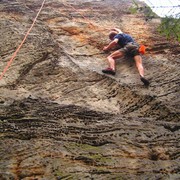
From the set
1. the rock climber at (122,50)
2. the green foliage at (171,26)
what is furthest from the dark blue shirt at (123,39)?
the green foliage at (171,26)

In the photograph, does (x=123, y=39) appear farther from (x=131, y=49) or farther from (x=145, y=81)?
(x=145, y=81)

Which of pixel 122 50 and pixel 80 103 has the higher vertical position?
pixel 122 50

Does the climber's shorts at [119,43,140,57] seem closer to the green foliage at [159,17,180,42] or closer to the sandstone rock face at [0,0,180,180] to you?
the sandstone rock face at [0,0,180,180]

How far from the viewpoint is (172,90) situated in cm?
641

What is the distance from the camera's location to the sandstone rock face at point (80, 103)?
4359 millimetres

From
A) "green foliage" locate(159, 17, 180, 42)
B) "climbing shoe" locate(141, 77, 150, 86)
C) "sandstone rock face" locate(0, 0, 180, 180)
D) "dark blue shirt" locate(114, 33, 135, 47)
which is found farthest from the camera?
"dark blue shirt" locate(114, 33, 135, 47)

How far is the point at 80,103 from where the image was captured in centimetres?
602

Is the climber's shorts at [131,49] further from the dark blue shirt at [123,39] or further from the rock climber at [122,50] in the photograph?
the dark blue shirt at [123,39]

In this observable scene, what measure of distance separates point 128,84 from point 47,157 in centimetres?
304

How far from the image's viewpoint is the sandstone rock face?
14.3 ft

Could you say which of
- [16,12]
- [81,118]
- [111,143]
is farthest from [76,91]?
[16,12]

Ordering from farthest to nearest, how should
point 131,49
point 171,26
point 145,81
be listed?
point 171,26 < point 131,49 < point 145,81

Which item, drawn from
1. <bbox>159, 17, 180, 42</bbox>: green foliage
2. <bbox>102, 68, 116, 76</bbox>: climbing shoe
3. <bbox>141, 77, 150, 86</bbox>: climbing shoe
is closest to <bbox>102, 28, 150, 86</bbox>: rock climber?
<bbox>102, 68, 116, 76</bbox>: climbing shoe

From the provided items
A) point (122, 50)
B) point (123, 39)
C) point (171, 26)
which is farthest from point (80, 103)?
point (171, 26)
